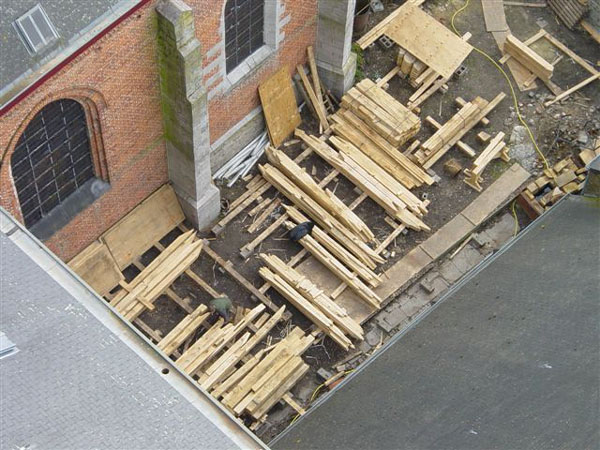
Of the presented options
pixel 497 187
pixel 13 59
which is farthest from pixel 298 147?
pixel 13 59

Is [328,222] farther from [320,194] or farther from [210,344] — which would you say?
[210,344]


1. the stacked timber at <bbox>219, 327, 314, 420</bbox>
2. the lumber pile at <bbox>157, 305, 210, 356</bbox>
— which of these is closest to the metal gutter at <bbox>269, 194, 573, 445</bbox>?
the stacked timber at <bbox>219, 327, 314, 420</bbox>

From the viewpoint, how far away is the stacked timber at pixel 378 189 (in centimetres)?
3403

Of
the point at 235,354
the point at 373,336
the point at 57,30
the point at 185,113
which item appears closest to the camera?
the point at 57,30

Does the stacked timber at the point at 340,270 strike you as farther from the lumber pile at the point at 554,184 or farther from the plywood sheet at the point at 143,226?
the lumber pile at the point at 554,184

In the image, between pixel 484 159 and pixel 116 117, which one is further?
pixel 484 159

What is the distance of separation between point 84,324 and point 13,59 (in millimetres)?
5984

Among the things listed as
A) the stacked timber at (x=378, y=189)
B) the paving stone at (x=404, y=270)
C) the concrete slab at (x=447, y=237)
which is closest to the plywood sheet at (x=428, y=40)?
the stacked timber at (x=378, y=189)

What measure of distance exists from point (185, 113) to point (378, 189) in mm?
7004

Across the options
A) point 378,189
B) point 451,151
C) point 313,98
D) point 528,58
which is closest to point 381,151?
point 378,189

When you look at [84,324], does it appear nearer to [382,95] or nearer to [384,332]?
[384,332]

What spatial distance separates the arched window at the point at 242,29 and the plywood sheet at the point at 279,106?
1.49 meters

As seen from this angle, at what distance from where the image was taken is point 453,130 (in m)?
35.6

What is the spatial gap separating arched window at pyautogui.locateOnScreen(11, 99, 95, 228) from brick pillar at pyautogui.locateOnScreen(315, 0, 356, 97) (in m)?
8.21
